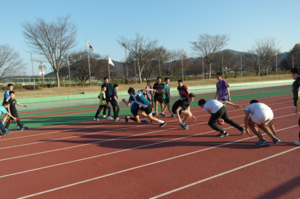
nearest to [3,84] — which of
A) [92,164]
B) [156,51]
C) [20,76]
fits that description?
[20,76]

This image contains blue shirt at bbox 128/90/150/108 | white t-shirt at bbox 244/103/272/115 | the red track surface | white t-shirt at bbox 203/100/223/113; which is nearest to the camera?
the red track surface

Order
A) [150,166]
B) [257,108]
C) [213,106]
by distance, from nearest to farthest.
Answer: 1. [150,166]
2. [257,108]
3. [213,106]

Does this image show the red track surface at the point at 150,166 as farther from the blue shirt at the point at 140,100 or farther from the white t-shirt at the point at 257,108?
the blue shirt at the point at 140,100

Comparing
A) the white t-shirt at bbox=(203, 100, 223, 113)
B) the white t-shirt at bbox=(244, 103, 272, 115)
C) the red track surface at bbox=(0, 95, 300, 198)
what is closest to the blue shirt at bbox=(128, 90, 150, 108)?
the red track surface at bbox=(0, 95, 300, 198)

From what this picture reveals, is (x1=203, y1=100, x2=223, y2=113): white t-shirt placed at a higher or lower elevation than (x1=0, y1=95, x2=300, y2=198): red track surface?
higher

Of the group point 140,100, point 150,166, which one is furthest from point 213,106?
point 140,100

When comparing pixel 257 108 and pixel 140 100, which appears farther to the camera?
pixel 140 100

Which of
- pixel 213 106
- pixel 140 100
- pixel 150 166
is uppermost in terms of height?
pixel 140 100

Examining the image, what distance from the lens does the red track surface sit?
370cm

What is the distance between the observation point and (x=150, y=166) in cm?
474

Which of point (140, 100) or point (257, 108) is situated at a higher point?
point (140, 100)

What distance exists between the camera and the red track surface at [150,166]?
3701mm

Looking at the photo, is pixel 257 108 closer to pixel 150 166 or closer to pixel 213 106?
pixel 213 106

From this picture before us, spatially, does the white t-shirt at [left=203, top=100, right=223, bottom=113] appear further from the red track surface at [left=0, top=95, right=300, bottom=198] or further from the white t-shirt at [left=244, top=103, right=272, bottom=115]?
the white t-shirt at [left=244, top=103, right=272, bottom=115]
